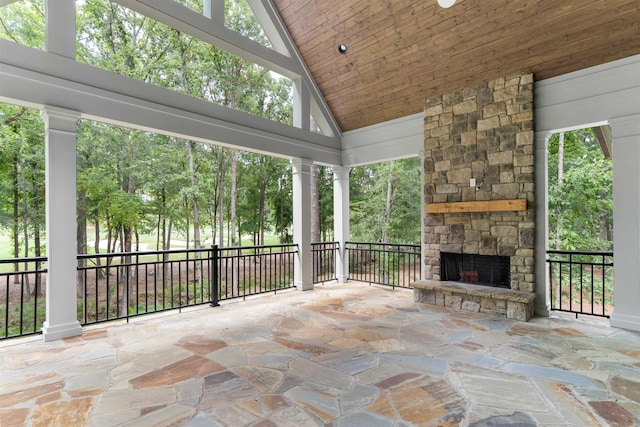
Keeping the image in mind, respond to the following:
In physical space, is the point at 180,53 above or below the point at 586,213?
above

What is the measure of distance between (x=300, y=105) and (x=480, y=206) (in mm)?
3645

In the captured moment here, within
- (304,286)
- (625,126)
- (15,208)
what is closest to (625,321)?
(625,126)

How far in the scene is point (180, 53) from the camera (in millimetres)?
8414

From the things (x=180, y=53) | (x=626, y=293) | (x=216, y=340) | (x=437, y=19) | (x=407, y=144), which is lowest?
(x=216, y=340)

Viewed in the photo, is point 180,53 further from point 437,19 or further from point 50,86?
point 437,19

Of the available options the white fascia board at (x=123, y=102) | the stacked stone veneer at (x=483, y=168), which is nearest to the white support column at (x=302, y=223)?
the white fascia board at (x=123, y=102)

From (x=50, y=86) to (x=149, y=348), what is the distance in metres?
2.91

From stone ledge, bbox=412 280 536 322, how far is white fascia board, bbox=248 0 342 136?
12.6ft

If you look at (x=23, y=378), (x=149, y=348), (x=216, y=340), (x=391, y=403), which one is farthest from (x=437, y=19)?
(x=23, y=378)

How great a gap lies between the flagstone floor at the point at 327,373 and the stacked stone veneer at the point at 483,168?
111 cm

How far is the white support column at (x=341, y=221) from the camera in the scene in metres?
6.80

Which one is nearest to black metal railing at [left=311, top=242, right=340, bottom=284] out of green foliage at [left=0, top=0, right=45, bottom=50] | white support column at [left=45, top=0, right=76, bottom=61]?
white support column at [left=45, top=0, right=76, bottom=61]

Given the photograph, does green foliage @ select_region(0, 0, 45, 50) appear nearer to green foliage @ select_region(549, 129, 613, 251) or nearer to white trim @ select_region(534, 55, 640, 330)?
white trim @ select_region(534, 55, 640, 330)

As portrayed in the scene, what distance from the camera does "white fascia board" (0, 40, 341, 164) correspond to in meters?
3.11
